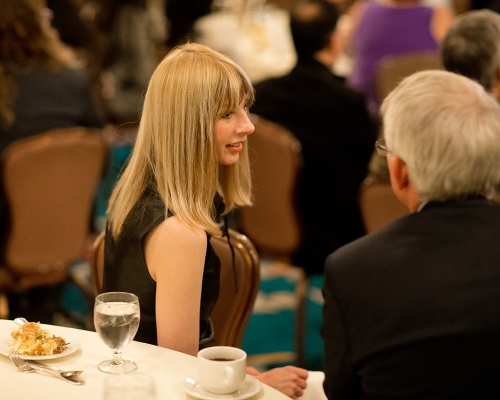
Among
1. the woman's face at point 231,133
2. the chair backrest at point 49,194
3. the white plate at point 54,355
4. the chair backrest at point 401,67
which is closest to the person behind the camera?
the white plate at point 54,355

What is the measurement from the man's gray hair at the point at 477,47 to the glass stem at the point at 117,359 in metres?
1.58

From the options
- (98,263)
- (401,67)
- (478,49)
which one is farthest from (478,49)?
(401,67)

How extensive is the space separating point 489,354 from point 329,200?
2037 mm

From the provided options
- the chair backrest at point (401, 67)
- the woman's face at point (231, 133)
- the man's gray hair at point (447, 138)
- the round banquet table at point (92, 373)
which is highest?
→ the man's gray hair at point (447, 138)

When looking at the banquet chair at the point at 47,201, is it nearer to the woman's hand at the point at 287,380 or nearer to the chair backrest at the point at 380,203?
the chair backrest at the point at 380,203

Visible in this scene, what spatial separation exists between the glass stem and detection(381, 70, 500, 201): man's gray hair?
65cm

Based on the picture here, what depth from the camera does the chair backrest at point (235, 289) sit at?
1974 mm

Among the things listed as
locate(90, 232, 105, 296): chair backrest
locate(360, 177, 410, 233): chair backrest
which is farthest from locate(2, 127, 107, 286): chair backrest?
locate(360, 177, 410, 233): chair backrest

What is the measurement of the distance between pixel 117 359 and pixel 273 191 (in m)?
1.68

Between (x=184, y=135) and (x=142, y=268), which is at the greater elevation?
(x=184, y=135)

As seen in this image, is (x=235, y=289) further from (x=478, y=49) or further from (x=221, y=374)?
(x=478, y=49)

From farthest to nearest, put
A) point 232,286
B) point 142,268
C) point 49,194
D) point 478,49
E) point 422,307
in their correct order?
point 49,194, point 478,49, point 232,286, point 142,268, point 422,307

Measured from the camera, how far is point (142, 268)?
173 centimetres

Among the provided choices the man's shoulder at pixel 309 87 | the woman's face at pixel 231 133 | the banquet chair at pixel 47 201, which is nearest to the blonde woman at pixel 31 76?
the banquet chair at pixel 47 201
